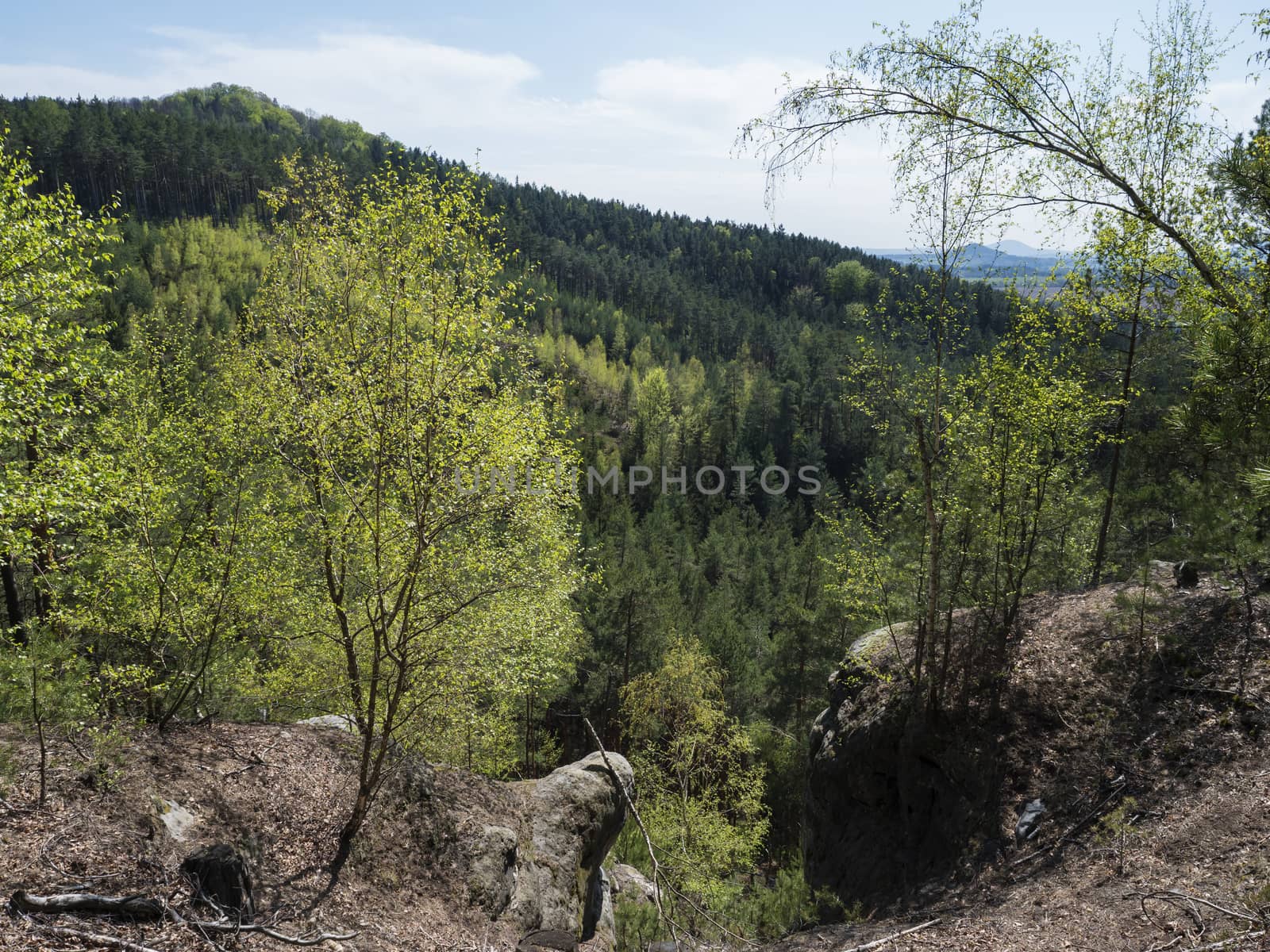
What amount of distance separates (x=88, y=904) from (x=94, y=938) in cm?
45

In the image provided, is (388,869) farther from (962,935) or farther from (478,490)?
(962,935)

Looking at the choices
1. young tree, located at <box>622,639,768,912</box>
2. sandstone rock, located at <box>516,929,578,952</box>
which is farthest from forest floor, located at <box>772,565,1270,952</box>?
young tree, located at <box>622,639,768,912</box>

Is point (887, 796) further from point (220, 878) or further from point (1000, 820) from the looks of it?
point (220, 878)

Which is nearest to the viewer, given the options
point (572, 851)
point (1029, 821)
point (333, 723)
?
point (1029, 821)

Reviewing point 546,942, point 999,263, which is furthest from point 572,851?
point 999,263

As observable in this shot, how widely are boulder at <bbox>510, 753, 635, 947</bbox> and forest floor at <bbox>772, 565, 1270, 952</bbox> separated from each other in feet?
12.4

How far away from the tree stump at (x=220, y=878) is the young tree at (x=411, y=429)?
5.29ft

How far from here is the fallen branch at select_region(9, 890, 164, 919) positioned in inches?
228

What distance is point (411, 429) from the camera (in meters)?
7.79

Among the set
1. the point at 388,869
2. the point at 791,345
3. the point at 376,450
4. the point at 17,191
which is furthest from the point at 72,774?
the point at 791,345

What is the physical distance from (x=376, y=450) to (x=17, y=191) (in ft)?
17.1

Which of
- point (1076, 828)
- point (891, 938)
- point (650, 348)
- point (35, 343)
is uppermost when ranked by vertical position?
point (650, 348)

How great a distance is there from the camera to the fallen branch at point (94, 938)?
18.5 feet

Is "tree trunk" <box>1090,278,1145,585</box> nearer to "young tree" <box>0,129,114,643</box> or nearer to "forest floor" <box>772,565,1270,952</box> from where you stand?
"forest floor" <box>772,565,1270,952</box>
